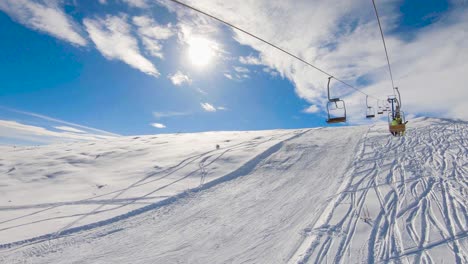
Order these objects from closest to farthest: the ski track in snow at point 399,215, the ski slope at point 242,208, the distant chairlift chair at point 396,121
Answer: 1. the ski track in snow at point 399,215
2. the ski slope at point 242,208
3. the distant chairlift chair at point 396,121

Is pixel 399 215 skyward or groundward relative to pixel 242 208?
groundward

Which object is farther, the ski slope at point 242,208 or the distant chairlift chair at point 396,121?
the distant chairlift chair at point 396,121

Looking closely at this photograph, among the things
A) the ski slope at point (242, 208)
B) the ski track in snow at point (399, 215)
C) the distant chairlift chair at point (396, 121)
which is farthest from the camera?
the distant chairlift chair at point (396, 121)

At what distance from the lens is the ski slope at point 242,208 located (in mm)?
5879

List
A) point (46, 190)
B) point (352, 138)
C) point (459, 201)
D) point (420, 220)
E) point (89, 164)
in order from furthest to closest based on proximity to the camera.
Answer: point (352, 138)
point (89, 164)
point (46, 190)
point (459, 201)
point (420, 220)

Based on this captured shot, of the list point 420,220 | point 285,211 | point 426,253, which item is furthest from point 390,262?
point 285,211

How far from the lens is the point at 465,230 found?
615cm

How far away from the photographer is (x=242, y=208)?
28.8 ft

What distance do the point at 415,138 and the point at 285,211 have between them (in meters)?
16.2

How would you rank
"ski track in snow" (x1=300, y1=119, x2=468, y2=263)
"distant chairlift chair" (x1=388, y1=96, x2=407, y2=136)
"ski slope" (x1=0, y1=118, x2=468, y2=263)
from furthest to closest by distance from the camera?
"distant chairlift chair" (x1=388, y1=96, x2=407, y2=136) < "ski slope" (x1=0, y1=118, x2=468, y2=263) < "ski track in snow" (x1=300, y1=119, x2=468, y2=263)

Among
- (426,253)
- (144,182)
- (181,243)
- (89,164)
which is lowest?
(426,253)

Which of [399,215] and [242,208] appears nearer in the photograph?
[399,215]

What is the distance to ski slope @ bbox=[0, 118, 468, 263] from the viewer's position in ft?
19.3

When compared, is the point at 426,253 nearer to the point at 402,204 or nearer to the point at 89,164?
the point at 402,204
